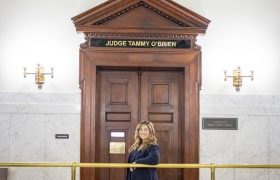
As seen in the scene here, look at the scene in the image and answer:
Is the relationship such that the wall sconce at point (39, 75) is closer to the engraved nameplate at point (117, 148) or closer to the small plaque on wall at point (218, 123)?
the engraved nameplate at point (117, 148)

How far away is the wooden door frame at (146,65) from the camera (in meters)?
9.34

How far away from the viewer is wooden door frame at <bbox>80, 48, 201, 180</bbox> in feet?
30.6

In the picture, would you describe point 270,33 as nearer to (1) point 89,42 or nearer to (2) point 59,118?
(1) point 89,42

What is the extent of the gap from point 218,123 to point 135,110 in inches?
68.4

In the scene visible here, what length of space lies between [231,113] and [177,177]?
175 centimetres

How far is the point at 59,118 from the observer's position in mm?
9391

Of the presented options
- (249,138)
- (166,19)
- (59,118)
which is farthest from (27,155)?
(249,138)

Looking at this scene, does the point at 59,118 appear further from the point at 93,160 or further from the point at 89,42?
the point at 89,42

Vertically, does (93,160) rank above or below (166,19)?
below

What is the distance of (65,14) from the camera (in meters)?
9.57

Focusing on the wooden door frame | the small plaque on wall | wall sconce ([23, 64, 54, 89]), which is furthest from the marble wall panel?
the small plaque on wall

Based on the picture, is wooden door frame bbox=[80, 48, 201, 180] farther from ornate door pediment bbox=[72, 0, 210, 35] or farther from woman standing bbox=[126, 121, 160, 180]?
woman standing bbox=[126, 121, 160, 180]

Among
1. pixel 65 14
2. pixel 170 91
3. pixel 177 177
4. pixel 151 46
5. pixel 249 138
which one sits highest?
pixel 65 14

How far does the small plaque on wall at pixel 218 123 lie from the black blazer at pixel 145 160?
2628mm
